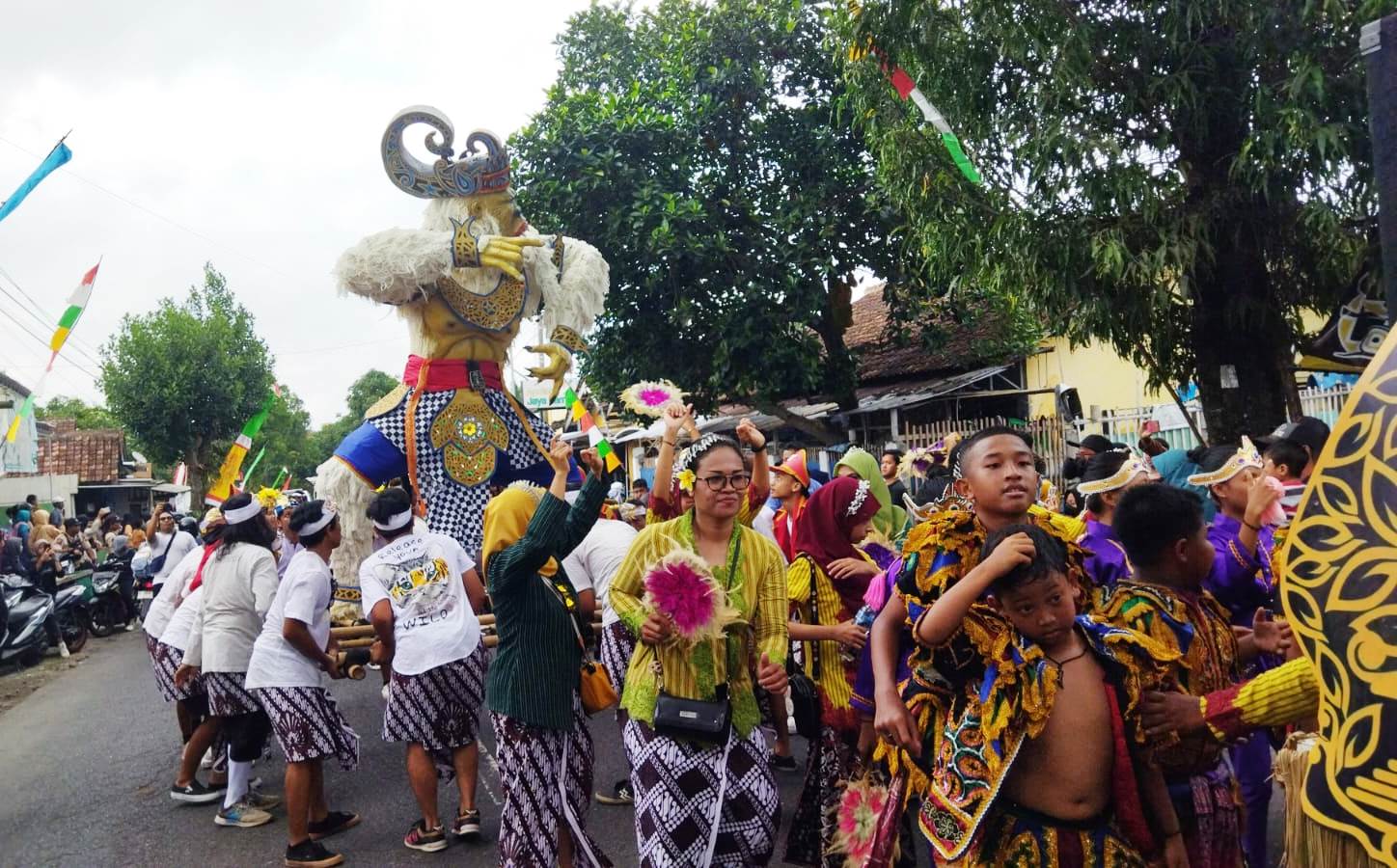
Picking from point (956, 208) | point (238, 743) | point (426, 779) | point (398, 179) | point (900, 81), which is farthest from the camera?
point (956, 208)

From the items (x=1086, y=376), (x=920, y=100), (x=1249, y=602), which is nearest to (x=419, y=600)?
(x=1249, y=602)

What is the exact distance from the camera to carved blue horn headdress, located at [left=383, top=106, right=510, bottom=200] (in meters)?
6.36

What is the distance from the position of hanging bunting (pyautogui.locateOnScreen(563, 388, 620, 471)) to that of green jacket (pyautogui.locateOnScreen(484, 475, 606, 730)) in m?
0.26

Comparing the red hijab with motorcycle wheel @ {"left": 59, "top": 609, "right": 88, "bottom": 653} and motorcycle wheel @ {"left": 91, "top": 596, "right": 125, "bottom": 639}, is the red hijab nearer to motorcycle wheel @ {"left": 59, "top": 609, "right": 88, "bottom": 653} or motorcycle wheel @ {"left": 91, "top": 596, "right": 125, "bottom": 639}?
motorcycle wheel @ {"left": 59, "top": 609, "right": 88, "bottom": 653}

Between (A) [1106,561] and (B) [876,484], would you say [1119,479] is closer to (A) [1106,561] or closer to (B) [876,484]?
(A) [1106,561]

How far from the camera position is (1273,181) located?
21.8ft

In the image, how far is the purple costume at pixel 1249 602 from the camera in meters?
3.08

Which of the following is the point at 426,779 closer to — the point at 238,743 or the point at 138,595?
the point at 238,743

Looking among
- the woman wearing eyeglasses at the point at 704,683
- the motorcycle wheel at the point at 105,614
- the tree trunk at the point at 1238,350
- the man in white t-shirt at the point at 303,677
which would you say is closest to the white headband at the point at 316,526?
the man in white t-shirt at the point at 303,677

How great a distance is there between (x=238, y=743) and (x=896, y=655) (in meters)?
3.83

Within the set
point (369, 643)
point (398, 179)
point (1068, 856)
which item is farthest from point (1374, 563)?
point (398, 179)

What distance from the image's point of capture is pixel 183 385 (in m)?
30.6

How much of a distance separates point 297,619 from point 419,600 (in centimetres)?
56

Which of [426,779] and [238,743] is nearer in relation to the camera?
[426,779]
